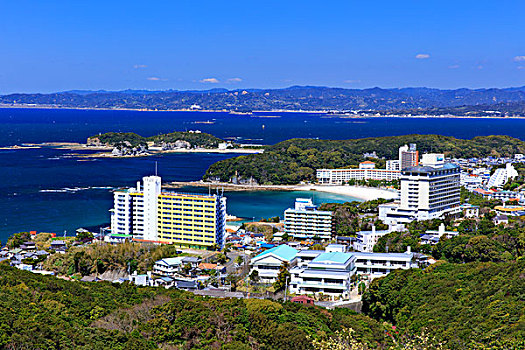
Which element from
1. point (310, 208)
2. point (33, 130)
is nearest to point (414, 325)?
point (310, 208)

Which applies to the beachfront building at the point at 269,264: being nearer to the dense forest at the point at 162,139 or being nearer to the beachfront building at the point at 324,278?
the beachfront building at the point at 324,278

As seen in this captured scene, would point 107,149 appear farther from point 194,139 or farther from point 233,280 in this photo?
point 233,280

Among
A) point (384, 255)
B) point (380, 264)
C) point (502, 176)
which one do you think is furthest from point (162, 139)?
point (380, 264)

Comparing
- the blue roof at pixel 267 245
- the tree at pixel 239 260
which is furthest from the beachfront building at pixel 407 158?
the tree at pixel 239 260

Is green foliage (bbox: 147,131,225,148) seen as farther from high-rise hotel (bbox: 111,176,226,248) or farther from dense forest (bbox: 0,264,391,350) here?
dense forest (bbox: 0,264,391,350)

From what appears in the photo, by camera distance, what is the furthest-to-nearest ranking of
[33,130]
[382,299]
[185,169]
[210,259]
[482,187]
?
[33,130]
[185,169]
[482,187]
[210,259]
[382,299]

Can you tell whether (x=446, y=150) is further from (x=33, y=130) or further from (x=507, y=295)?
(x=33, y=130)

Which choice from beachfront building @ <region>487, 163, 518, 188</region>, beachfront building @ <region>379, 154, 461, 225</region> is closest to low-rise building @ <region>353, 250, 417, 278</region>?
beachfront building @ <region>379, 154, 461, 225</region>
